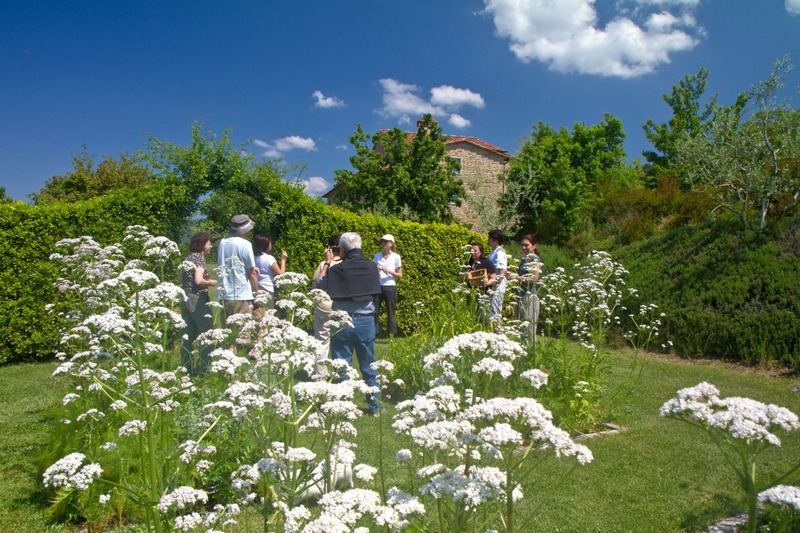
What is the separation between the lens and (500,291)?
6477 millimetres

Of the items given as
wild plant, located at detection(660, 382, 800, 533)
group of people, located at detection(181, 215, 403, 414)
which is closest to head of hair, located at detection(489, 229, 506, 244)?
group of people, located at detection(181, 215, 403, 414)

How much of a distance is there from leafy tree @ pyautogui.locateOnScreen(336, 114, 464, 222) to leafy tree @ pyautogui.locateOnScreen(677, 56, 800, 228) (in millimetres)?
12213

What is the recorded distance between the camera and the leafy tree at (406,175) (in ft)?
78.2

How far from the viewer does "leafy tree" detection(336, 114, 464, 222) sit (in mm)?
23828

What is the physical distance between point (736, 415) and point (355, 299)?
163 inches

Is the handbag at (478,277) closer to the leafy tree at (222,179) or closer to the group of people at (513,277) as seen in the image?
the group of people at (513,277)

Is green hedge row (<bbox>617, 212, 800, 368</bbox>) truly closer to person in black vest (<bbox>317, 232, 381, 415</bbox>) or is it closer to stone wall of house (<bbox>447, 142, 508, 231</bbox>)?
person in black vest (<bbox>317, 232, 381, 415</bbox>)

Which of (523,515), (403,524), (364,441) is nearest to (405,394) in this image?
(364,441)

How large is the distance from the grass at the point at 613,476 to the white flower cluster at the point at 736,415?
38.1 inches

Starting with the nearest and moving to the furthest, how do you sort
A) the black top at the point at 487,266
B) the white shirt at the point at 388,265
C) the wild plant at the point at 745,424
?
the wild plant at the point at 745,424 → the black top at the point at 487,266 → the white shirt at the point at 388,265

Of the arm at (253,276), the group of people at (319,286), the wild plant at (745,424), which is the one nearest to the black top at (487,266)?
the group of people at (319,286)

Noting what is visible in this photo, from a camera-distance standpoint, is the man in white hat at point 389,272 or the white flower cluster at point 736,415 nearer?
the white flower cluster at point 736,415

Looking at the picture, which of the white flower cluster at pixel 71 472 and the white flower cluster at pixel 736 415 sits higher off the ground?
the white flower cluster at pixel 736 415

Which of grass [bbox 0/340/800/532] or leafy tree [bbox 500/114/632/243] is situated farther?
leafy tree [bbox 500/114/632/243]
